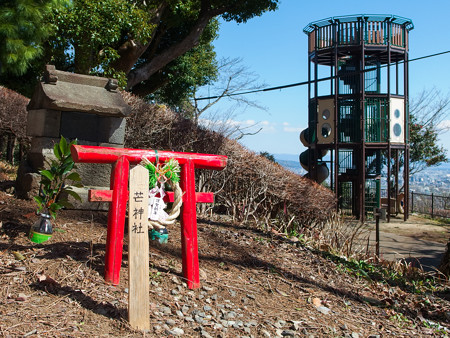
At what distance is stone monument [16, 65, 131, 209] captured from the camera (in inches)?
228

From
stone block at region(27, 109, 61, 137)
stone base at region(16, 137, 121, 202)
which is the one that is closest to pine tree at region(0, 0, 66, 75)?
stone block at region(27, 109, 61, 137)

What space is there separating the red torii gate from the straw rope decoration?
9 cm

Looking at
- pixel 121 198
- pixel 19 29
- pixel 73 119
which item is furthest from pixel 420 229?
pixel 121 198

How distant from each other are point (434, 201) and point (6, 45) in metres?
18.7

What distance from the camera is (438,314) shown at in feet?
16.7

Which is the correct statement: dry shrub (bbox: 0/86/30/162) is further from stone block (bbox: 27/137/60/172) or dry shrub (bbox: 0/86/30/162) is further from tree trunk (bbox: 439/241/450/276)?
tree trunk (bbox: 439/241/450/276)

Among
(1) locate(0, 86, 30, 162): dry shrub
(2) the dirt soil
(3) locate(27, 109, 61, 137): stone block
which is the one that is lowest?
(2) the dirt soil

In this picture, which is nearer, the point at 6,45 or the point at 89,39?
the point at 6,45

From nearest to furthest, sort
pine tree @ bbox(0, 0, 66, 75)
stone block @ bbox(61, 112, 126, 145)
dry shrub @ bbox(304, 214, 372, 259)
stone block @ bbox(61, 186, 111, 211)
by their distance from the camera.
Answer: stone block @ bbox(61, 186, 111, 211)
stone block @ bbox(61, 112, 126, 145)
dry shrub @ bbox(304, 214, 372, 259)
pine tree @ bbox(0, 0, 66, 75)

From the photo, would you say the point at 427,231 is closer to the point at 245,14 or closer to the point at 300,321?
the point at 245,14

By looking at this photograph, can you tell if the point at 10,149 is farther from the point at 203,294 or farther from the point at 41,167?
the point at 203,294

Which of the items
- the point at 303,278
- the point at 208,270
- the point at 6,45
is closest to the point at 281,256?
the point at 303,278

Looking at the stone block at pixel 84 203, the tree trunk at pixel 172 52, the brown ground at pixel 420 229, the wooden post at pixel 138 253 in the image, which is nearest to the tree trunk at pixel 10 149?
the tree trunk at pixel 172 52

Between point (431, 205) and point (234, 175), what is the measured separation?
15.3m
